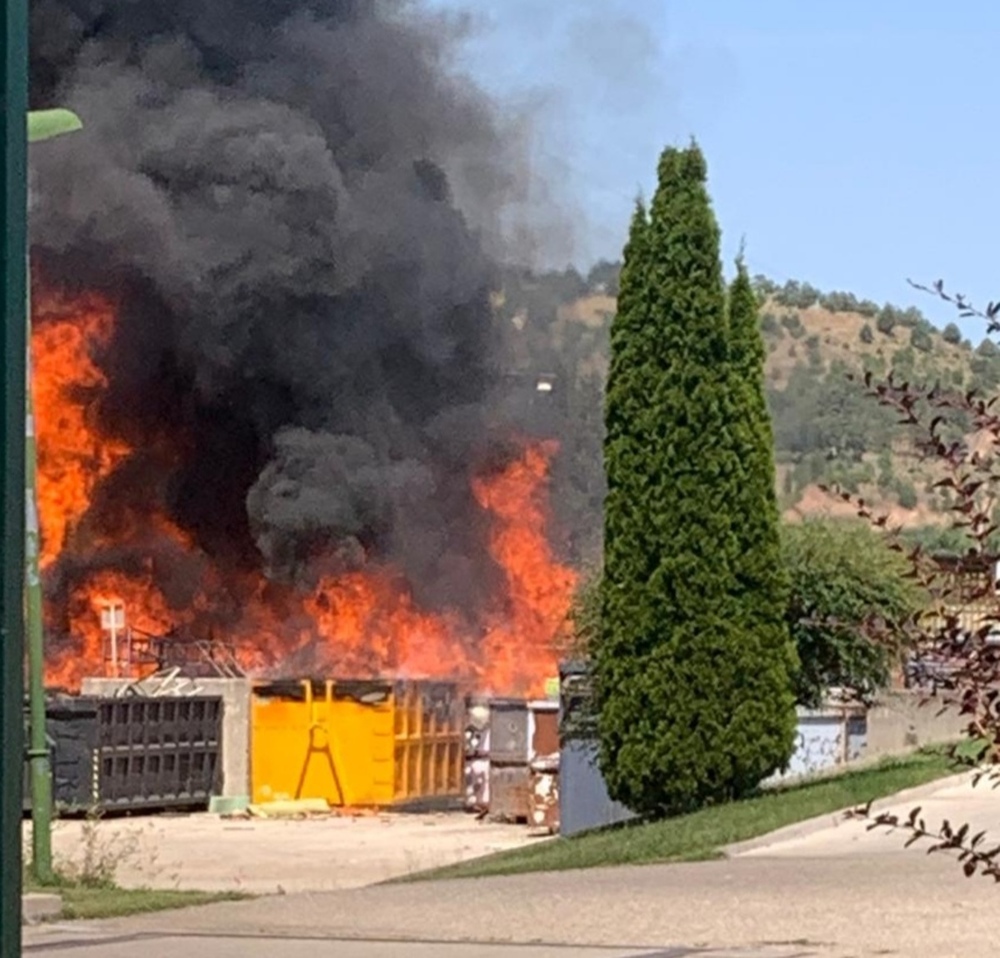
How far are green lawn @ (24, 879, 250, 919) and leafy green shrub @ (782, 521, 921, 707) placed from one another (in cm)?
742

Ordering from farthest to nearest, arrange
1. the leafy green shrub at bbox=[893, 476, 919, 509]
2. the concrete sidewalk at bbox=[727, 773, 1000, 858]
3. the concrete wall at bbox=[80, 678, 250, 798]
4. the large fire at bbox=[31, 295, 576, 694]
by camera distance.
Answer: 1. the leafy green shrub at bbox=[893, 476, 919, 509]
2. the large fire at bbox=[31, 295, 576, 694]
3. the concrete wall at bbox=[80, 678, 250, 798]
4. the concrete sidewalk at bbox=[727, 773, 1000, 858]

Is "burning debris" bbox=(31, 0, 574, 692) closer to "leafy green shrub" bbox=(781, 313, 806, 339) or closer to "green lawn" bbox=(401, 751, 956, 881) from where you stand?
"green lawn" bbox=(401, 751, 956, 881)

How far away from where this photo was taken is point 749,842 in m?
16.5

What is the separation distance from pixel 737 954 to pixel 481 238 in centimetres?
3151

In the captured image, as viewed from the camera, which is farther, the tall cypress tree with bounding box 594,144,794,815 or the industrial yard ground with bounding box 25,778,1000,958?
the tall cypress tree with bounding box 594,144,794,815

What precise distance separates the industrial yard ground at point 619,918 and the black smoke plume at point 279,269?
22.6 m

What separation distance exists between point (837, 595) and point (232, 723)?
9.36 meters

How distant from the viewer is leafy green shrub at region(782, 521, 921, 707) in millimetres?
21391

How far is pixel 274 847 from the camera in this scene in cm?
2283

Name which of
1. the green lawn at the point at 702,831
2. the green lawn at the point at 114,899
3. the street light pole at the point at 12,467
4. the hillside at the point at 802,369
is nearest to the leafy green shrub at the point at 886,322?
the hillside at the point at 802,369

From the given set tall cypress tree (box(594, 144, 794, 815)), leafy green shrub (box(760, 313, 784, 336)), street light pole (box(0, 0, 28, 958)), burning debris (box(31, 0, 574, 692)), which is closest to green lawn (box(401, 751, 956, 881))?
tall cypress tree (box(594, 144, 794, 815))

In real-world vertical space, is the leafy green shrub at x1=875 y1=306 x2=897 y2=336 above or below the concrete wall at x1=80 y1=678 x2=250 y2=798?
above

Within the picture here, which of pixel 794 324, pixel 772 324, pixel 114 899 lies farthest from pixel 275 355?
pixel 794 324

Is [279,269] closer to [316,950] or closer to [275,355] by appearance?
[275,355]
